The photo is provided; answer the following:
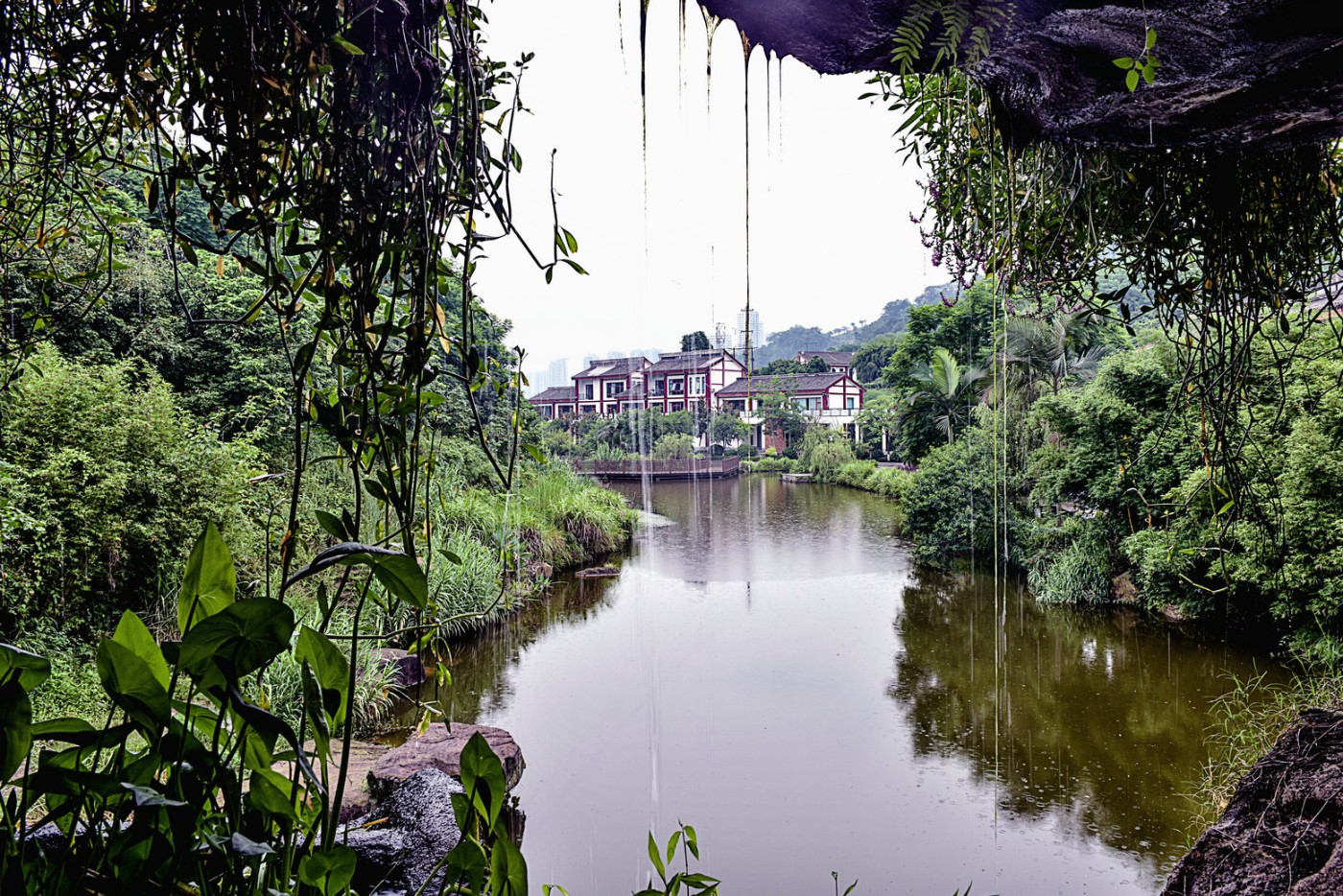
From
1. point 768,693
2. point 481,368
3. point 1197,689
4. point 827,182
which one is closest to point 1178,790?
point 1197,689

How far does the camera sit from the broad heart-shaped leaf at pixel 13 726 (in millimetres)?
458

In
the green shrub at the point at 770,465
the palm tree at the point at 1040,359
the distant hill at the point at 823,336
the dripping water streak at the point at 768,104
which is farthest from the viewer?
the distant hill at the point at 823,336

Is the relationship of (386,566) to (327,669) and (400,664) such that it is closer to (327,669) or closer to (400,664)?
(327,669)

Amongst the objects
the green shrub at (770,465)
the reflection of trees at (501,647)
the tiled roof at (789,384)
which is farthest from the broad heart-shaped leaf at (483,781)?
the tiled roof at (789,384)

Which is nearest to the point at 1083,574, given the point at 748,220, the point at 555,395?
the point at 748,220

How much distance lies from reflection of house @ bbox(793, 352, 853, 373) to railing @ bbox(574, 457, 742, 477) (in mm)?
5770

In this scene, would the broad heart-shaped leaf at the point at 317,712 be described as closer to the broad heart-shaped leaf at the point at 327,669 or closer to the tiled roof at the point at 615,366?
the broad heart-shaped leaf at the point at 327,669

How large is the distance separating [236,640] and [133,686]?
0.28 ft

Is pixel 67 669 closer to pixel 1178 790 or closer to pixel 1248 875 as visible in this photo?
pixel 1248 875

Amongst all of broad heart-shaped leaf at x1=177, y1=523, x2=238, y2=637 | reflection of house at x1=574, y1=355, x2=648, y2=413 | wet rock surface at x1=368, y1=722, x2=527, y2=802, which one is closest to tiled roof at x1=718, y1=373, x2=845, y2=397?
reflection of house at x1=574, y1=355, x2=648, y2=413

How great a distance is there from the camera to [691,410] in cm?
2133

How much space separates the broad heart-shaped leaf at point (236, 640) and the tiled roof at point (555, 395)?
2330 cm

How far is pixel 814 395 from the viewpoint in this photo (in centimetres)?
2233

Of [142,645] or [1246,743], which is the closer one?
[142,645]
